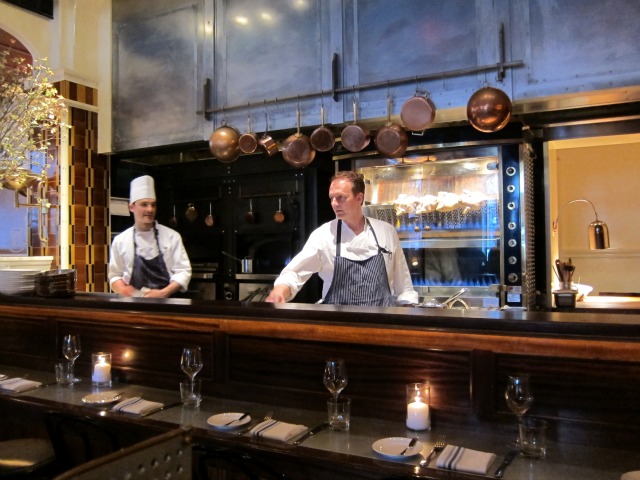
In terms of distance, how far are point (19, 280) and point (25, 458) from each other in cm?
142

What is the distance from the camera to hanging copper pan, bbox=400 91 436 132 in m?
3.63

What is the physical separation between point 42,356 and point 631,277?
6.88m

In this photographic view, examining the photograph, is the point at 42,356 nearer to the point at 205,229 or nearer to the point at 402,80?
the point at 205,229

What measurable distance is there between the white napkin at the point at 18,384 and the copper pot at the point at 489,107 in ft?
9.28

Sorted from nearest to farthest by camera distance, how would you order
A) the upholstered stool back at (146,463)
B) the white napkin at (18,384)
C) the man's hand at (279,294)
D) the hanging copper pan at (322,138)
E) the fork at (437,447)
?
the upholstered stool back at (146,463) < the fork at (437,447) < the white napkin at (18,384) < the man's hand at (279,294) < the hanging copper pan at (322,138)

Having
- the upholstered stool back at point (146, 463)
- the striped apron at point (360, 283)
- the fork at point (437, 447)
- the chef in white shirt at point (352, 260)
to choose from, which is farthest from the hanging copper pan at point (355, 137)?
the upholstered stool back at point (146, 463)

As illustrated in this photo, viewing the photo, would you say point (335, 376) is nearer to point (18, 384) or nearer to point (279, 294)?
point (279, 294)

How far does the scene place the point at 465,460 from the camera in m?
1.65

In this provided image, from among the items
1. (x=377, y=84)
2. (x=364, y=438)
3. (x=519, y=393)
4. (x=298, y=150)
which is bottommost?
(x=364, y=438)

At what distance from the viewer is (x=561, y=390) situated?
1883 mm

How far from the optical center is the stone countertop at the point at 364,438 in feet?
5.38

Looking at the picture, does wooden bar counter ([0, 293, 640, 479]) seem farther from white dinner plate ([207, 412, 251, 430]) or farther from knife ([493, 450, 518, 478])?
white dinner plate ([207, 412, 251, 430])

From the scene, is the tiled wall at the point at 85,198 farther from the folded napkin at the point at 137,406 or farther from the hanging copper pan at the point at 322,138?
the folded napkin at the point at 137,406

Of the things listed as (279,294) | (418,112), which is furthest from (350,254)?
(418,112)
